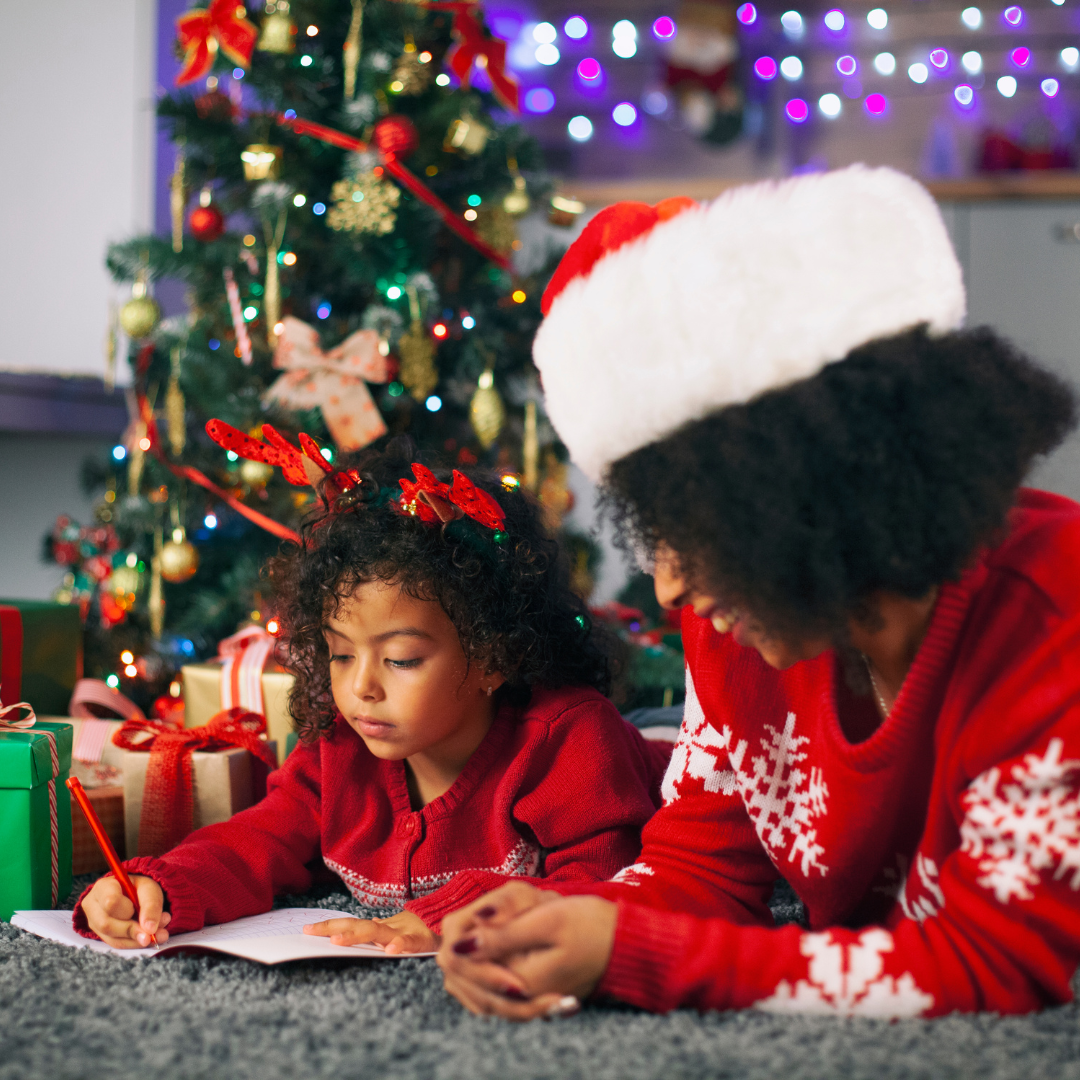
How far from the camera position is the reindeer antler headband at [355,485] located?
3.06 feet

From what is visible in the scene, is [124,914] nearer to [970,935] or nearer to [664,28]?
[970,935]

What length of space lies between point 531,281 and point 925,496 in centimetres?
121

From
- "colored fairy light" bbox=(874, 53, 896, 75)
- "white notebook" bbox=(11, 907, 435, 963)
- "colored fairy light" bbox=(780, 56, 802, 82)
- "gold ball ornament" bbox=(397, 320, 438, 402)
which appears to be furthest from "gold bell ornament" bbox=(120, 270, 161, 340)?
"colored fairy light" bbox=(874, 53, 896, 75)

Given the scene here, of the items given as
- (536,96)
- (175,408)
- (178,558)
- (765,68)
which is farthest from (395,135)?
(765,68)

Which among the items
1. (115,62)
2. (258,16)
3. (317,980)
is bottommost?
(317,980)

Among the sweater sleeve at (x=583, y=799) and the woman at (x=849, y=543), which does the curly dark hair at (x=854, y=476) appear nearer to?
the woman at (x=849, y=543)

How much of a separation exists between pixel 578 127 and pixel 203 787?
7.96 feet

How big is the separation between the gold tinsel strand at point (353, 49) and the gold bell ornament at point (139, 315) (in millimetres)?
417

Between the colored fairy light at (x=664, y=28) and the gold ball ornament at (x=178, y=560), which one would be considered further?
the colored fairy light at (x=664, y=28)

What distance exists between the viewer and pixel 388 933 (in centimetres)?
81

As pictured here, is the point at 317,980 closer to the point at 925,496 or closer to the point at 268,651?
the point at 925,496

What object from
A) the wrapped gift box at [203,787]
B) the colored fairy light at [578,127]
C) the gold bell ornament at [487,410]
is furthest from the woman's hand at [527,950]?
the colored fairy light at [578,127]

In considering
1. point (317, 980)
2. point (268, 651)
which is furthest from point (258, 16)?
point (317, 980)

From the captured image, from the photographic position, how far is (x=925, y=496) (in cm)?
57
